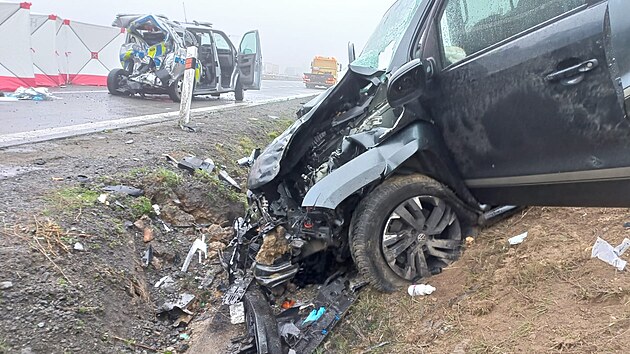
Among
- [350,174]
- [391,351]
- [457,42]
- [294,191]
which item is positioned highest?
[457,42]

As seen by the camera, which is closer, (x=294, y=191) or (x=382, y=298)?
(x=382, y=298)

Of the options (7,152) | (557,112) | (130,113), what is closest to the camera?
(557,112)

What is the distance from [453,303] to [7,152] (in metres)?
5.01

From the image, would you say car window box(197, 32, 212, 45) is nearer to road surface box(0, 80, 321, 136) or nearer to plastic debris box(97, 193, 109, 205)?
road surface box(0, 80, 321, 136)

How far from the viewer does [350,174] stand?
3217 mm

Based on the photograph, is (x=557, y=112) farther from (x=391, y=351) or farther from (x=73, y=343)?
(x=73, y=343)

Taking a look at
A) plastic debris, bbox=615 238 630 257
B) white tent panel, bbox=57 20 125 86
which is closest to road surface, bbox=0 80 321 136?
white tent panel, bbox=57 20 125 86

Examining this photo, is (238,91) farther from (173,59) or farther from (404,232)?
(404,232)

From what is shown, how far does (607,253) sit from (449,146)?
114 cm

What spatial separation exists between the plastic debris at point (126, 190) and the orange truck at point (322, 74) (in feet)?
97.8

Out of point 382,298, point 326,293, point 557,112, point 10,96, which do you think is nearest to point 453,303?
point 382,298

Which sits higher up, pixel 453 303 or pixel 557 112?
pixel 557 112

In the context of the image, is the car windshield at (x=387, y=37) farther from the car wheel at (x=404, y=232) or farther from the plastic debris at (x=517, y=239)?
the plastic debris at (x=517, y=239)

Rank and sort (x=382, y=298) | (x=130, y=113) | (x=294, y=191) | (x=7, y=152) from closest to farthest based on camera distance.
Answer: (x=382, y=298) < (x=294, y=191) < (x=7, y=152) < (x=130, y=113)
